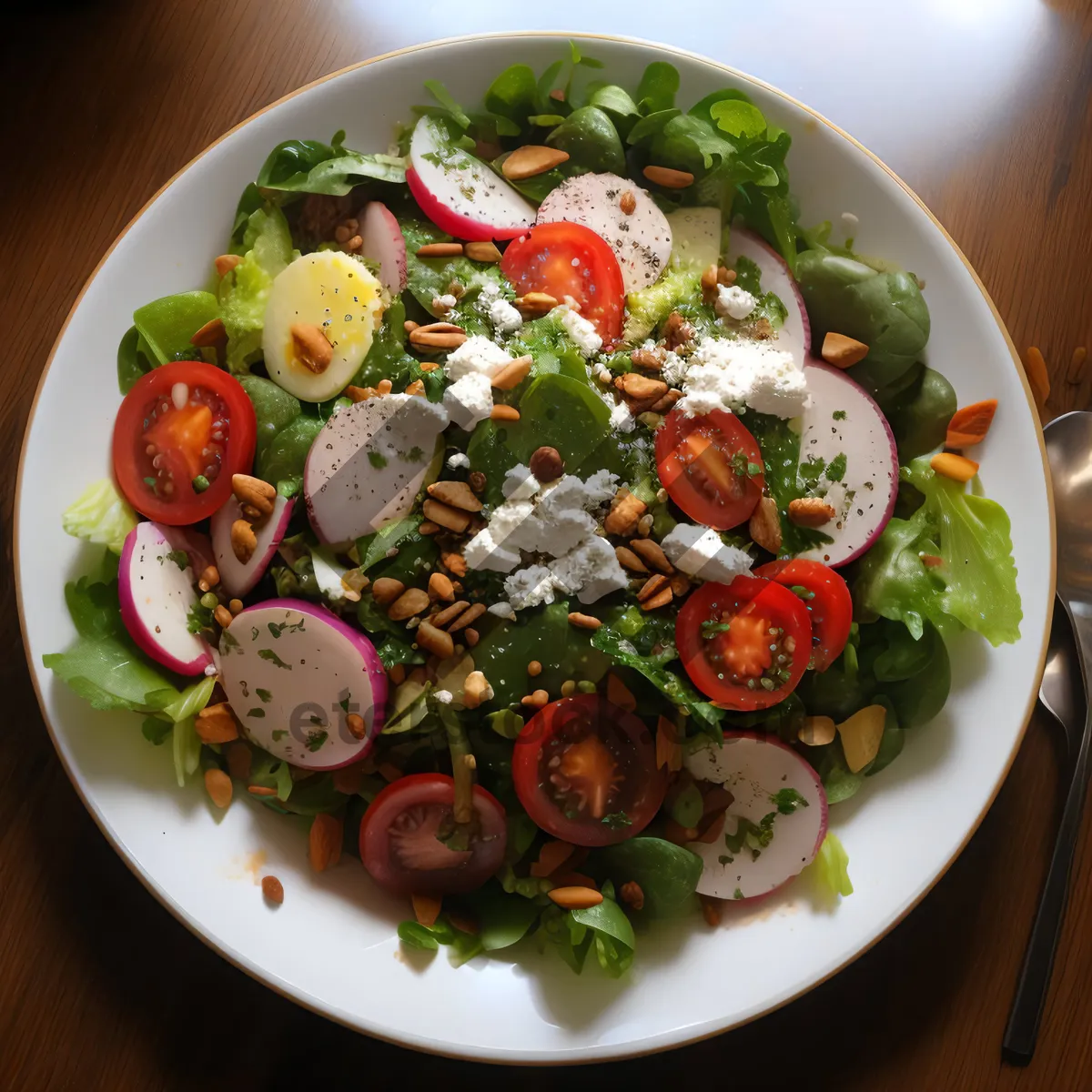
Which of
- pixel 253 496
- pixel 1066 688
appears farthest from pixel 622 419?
pixel 1066 688

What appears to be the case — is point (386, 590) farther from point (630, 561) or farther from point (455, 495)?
point (630, 561)

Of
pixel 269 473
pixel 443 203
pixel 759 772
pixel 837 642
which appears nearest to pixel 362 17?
pixel 443 203

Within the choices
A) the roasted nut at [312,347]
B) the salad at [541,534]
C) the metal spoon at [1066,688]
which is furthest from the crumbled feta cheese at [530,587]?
the metal spoon at [1066,688]

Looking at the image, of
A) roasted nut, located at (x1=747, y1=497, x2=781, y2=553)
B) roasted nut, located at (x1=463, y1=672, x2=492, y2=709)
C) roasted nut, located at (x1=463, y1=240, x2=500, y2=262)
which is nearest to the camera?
roasted nut, located at (x1=463, y1=672, x2=492, y2=709)

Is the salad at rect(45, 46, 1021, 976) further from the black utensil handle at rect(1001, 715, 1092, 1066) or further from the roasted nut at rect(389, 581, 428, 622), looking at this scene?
the black utensil handle at rect(1001, 715, 1092, 1066)

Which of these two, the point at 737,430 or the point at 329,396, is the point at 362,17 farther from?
the point at 737,430

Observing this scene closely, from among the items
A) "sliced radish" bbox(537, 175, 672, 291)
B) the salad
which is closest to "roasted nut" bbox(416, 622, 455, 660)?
the salad
